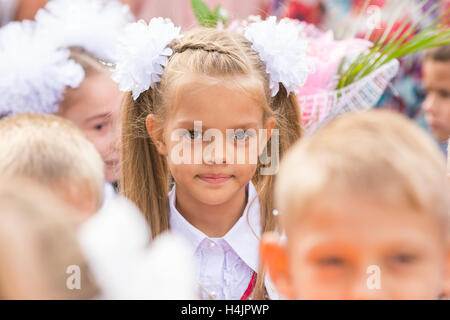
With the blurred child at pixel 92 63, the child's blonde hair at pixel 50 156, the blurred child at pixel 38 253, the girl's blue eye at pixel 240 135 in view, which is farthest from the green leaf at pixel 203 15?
the blurred child at pixel 38 253

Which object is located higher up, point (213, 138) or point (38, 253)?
point (213, 138)

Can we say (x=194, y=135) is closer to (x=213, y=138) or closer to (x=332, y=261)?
(x=213, y=138)

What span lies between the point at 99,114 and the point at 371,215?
1424 millimetres

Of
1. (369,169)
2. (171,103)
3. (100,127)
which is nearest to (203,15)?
(171,103)

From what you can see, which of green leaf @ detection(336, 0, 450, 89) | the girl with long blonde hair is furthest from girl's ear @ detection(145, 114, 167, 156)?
green leaf @ detection(336, 0, 450, 89)

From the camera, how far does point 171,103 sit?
1.82 metres

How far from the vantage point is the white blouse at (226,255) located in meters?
1.80

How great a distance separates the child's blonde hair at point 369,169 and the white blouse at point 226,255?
71 centimetres

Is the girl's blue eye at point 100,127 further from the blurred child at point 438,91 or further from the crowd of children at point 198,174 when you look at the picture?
the blurred child at point 438,91

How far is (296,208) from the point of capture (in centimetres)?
110

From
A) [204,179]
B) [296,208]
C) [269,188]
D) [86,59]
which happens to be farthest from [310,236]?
[86,59]

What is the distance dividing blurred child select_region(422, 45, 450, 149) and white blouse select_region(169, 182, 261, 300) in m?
1.10

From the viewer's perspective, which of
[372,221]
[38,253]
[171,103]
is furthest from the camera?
[171,103]

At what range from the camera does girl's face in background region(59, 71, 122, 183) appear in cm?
222
